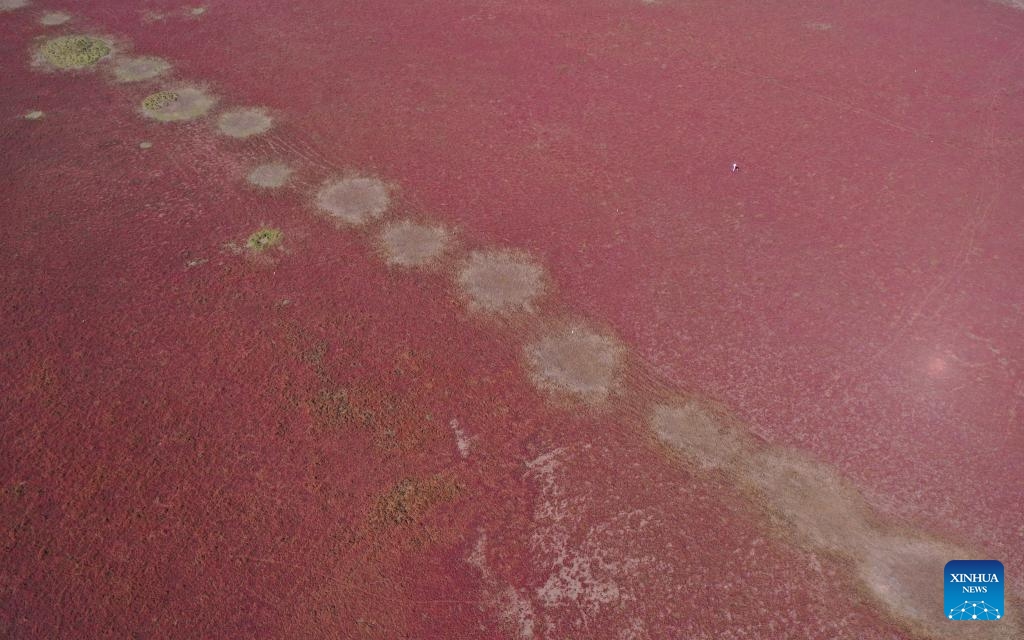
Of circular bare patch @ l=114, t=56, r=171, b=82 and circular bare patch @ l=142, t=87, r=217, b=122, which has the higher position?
circular bare patch @ l=114, t=56, r=171, b=82

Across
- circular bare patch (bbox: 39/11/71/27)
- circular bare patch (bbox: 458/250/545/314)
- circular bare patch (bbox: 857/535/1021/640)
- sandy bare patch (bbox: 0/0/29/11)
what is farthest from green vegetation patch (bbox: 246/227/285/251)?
sandy bare patch (bbox: 0/0/29/11)

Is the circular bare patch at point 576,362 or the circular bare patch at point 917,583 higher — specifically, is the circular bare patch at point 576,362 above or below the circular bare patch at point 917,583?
above

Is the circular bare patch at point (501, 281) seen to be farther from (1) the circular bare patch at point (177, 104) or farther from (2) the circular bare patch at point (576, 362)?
(1) the circular bare patch at point (177, 104)

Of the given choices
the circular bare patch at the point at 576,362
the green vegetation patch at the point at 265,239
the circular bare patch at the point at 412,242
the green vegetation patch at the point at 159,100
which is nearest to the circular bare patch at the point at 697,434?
the circular bare patch at the point at 576,362

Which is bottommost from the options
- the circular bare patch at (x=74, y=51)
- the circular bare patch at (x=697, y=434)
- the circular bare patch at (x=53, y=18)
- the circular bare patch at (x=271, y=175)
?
the circular bare patch at (x=697, y=434)

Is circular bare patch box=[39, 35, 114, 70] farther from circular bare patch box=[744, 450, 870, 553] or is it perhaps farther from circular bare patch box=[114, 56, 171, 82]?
circular bare patch box=[744, 450, 870, 553]

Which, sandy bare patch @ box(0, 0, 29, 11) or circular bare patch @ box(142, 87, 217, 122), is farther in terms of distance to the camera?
sandy bare patch @ box(0, 0, 29, 11)
